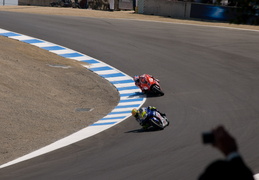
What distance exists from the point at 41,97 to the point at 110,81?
15.9 feet

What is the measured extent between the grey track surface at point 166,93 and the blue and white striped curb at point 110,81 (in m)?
0.48

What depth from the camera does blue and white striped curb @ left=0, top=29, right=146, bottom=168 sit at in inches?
560

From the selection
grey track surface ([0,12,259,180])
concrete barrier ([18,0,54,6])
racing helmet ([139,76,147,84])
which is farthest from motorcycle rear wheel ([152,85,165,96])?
concrete barrier ([18,0,54,6])

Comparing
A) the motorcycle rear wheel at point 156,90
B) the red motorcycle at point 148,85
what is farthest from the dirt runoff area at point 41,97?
the motorcycle rear wheel at point 156,90

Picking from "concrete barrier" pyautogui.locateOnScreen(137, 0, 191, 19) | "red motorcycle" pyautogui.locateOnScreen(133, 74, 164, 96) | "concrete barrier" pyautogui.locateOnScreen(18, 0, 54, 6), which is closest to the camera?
"red motorcycle" pyautogui.locateOnScreen(133, 74, 164, 96)

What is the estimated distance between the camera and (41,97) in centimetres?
2016

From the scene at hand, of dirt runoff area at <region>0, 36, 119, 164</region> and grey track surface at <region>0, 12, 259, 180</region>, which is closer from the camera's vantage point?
grey track surface at <region>0, 12, 259, 180</region>

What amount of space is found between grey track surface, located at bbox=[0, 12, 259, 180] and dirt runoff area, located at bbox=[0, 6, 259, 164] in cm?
180

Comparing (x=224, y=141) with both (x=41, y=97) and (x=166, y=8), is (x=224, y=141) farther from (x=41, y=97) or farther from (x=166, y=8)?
(x=166, y=8)

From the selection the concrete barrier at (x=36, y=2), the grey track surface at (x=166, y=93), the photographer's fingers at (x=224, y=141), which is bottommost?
the concrete barrier at (x=36, y=2)

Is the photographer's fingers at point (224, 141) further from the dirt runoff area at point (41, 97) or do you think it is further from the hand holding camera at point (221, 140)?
the dirt runoff area at point (41, 97)

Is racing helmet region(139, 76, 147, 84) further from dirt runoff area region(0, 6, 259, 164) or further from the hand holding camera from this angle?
the hand holding camera

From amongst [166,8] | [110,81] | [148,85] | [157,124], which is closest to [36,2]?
[166,8]

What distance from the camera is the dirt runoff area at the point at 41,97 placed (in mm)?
15203
